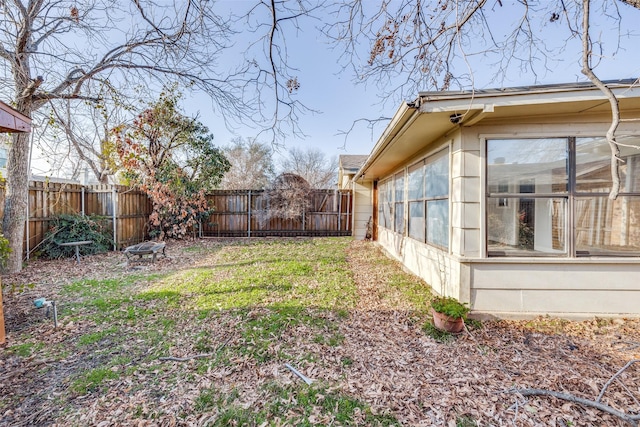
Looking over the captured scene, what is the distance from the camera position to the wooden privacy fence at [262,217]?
1211 cm

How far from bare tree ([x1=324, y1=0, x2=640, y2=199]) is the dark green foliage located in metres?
7.99

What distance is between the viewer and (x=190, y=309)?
3.88m

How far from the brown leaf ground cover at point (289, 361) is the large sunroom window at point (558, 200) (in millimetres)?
952

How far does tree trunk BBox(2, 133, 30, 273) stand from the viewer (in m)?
5.61

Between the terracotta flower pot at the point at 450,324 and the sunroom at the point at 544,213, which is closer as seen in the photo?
the terracotta flower pot at the point at 450,324

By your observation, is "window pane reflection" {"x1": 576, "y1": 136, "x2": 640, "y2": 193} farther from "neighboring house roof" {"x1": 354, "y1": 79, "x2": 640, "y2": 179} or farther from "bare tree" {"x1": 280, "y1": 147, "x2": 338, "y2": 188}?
"bare tree" {"x1": 280, "y1": 147, "x2": 338, "y2": 188}

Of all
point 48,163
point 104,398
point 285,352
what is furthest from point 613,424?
point 48,163

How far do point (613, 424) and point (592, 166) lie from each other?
9.73ft

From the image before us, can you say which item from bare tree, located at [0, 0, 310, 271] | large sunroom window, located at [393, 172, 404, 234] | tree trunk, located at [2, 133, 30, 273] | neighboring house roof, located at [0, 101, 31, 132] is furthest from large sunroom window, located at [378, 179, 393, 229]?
tree trunk, located at [2, 133, 30, 273]

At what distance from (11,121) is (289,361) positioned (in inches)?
158

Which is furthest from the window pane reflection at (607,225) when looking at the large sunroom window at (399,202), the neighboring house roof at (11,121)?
the neighboring house roof at (11,121)

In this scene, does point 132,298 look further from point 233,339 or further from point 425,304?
point 425,304

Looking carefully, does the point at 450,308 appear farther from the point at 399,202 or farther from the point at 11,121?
the point at 11,121

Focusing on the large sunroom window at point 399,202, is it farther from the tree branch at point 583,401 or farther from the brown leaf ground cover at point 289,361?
the tree branch at point 583,401
